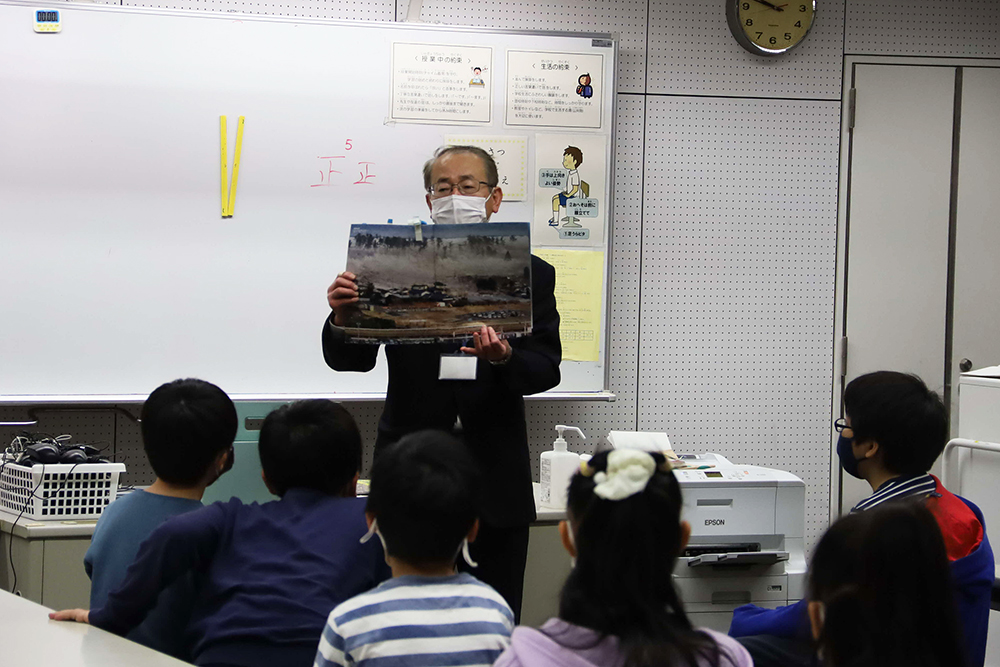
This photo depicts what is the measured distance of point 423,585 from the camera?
1.25 m

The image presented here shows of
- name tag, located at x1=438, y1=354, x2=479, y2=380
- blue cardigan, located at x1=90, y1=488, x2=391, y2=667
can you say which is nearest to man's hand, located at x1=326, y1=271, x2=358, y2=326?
name tag, located at x1=438, y1=354, x2=479, y2=380

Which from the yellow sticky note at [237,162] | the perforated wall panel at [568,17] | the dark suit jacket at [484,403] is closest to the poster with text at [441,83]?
the perforated wall panel at [568,17]

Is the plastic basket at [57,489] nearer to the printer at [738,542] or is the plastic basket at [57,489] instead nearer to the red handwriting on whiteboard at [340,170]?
the red handwriting on whiteboard at [340,170]

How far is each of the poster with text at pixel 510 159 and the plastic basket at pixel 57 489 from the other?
1.58 metres

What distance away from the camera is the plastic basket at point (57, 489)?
2580 millimetres

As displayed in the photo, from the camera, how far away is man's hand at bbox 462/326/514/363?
180 cm

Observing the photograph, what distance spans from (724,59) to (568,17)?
2.06ft

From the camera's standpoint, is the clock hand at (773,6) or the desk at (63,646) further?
the clock hand at (773,6)

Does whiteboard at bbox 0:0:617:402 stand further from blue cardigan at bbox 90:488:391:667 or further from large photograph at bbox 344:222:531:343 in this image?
blue cardigan at bbox 90:488:391:667

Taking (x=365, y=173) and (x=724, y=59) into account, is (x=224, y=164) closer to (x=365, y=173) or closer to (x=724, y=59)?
(x=365, y=173)

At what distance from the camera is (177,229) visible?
308 cm

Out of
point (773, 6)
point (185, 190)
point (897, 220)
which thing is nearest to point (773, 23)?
point (773, 6)

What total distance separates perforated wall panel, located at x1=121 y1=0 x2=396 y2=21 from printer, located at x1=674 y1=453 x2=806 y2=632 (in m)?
1.95

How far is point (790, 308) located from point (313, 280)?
6.01 ft
